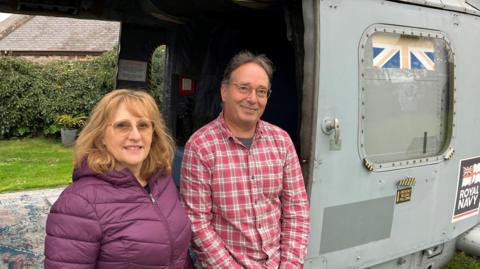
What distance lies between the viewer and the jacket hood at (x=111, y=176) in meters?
1.64

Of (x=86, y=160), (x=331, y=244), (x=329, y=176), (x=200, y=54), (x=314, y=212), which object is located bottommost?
(x=331, y=244)

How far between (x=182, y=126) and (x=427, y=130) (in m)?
2.16

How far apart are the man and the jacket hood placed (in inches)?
14.0

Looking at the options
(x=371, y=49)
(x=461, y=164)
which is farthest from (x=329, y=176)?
(x=461, y=164)

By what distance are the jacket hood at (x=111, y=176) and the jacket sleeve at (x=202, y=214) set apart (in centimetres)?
33

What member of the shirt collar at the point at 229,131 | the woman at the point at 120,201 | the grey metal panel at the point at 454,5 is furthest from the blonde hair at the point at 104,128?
the grey metal panel at the point at 454,5

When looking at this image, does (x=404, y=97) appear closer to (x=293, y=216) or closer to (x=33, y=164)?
(x=293, y=216)

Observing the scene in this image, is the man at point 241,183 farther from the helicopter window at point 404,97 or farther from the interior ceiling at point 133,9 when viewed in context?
the interior ceiling at point 133,9

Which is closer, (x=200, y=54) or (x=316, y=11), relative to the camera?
(x=316, y=11)

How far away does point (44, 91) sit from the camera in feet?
39.1

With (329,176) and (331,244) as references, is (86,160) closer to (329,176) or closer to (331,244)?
(329,176)

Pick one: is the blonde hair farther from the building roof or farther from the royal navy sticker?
the building roof

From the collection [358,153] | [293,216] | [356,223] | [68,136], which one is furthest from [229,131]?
[68,136]

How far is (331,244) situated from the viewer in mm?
2416
